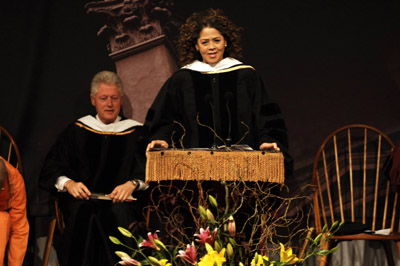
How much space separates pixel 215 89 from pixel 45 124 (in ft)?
5.35

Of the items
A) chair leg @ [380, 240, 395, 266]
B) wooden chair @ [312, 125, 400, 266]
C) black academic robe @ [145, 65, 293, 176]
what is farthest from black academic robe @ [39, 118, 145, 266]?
chair leg @ [380, 240, 395, 266]

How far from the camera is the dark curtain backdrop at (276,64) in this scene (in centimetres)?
494

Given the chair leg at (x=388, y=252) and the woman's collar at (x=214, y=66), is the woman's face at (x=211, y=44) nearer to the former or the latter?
the woman's collar at (x=214, y=66)

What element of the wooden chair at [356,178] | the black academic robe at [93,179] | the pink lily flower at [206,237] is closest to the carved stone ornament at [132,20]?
the black academic robe at [93,179]

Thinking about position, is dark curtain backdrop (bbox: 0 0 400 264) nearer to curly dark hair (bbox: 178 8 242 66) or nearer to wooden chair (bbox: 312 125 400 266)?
wooden chair (bbox: 312 125 400 266)

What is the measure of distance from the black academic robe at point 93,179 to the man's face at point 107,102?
5.0 inches

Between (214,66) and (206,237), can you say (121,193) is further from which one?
(206,237)

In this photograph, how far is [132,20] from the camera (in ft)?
16.8

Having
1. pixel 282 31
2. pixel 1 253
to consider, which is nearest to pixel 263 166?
pixel 1 253

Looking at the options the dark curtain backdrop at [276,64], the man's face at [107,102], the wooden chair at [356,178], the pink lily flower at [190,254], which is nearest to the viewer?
the pink lily flower at [190,254]

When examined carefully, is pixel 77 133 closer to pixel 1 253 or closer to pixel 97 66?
pixel 97 66

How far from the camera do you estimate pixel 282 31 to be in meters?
5.04

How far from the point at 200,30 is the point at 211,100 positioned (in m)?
0.44

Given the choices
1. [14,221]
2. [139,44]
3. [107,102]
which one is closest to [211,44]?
[107,102]
